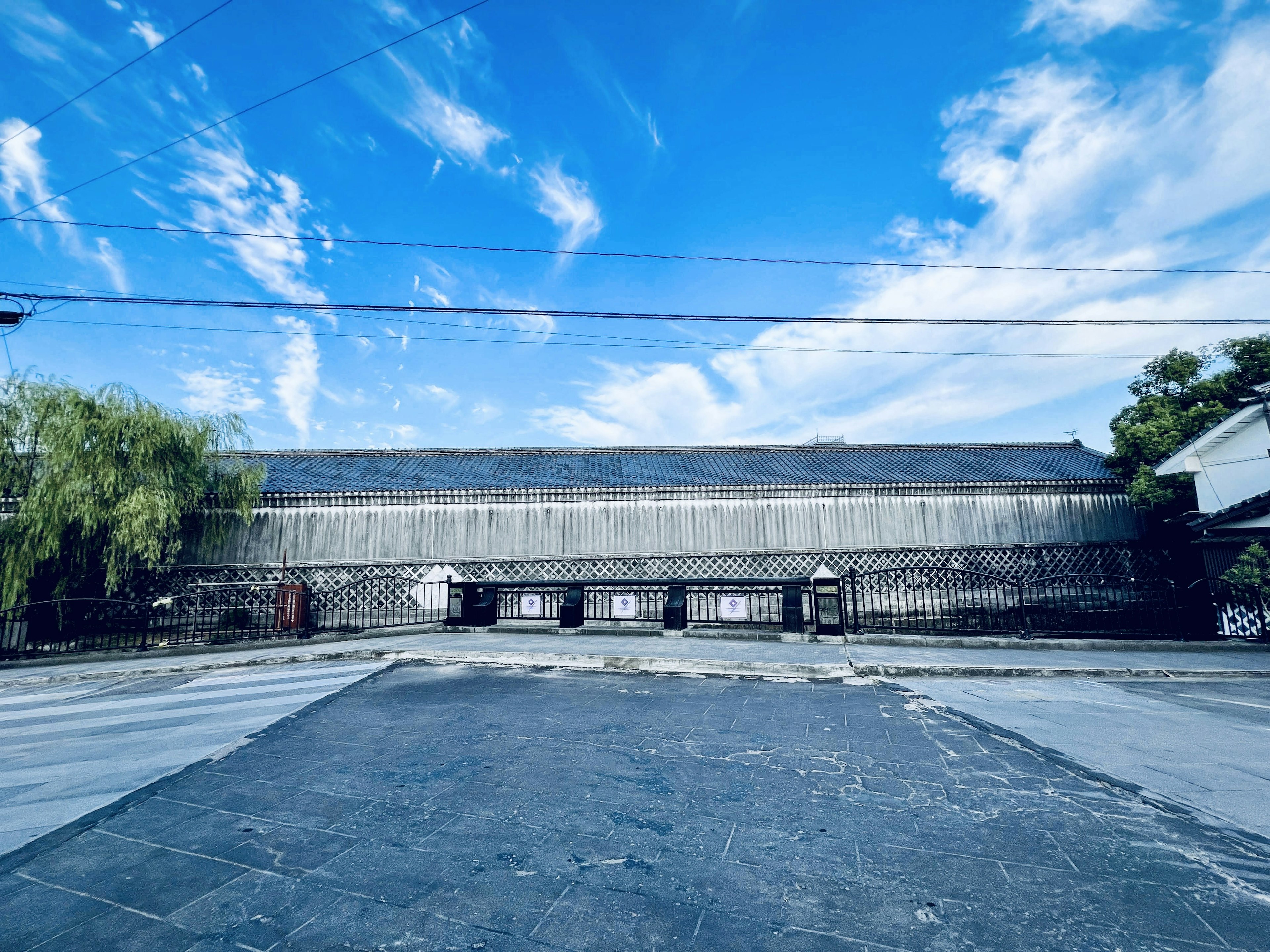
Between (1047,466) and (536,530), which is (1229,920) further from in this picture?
(1047,466)

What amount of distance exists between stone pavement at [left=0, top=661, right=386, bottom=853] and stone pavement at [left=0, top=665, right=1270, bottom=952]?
493 millimetres

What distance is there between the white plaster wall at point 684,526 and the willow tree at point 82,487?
3916 mm

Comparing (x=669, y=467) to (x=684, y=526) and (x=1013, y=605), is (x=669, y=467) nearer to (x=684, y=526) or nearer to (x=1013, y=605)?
(x=684, y=526)

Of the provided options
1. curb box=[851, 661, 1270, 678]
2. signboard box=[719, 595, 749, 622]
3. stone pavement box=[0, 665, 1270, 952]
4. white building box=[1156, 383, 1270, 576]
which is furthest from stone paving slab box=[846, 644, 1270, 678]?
white building box=[1156, 383, 1270, 576]

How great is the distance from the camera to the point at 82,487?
15.0 metres

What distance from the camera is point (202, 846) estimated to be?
11.2ft

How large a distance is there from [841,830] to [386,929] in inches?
105

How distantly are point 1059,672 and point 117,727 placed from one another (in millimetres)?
12715

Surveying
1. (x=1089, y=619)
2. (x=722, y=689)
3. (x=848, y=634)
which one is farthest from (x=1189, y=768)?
(x=1089, y=619)

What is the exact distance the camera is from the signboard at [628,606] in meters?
13.5

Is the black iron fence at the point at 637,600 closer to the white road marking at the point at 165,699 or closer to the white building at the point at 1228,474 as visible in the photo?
the white road marking at the point at 165,699

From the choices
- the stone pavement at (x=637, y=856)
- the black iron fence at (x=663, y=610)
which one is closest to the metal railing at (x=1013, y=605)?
the black iron fence at (x=663, y=610)

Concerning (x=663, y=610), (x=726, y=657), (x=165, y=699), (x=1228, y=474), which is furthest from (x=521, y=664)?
(x=1228, y=474)

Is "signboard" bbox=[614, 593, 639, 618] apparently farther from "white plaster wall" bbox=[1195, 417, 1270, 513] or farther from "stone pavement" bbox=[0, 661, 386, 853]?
"white plaster wall" bbox=[1195, 417, 1270, 513]
